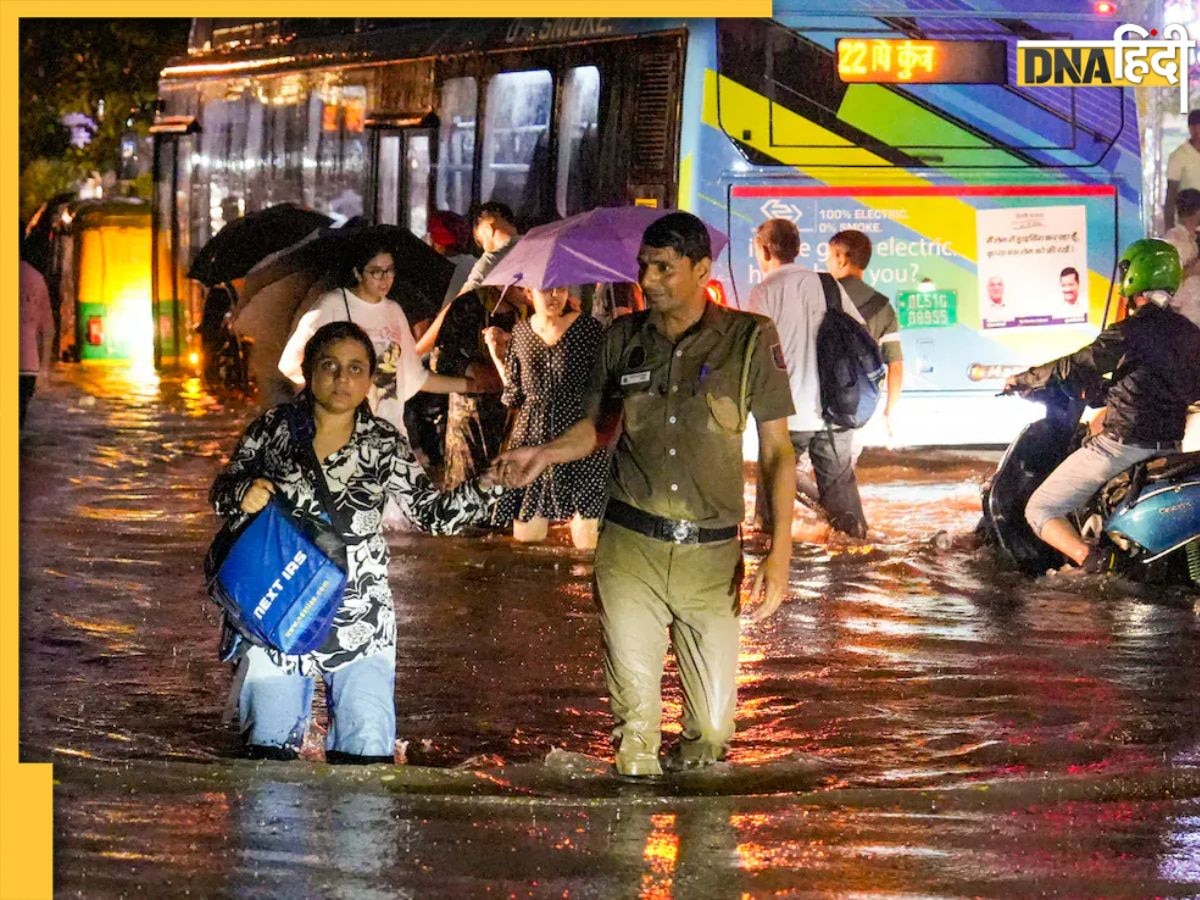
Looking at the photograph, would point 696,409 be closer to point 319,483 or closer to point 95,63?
point 319,483

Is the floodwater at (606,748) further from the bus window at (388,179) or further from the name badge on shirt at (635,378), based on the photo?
the bus window at (388,179)

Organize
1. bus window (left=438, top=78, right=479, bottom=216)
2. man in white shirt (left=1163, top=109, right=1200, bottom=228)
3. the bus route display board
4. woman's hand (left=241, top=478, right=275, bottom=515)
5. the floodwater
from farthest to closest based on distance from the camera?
bus window (left=438, top=78, right=479, bottom=216)
man in white shirt (left=1163, top=109, right=1200, bottom=228)
the bus route display board
woman's hand (left=241, top=478, right=275, bottom=515)
the floodwater

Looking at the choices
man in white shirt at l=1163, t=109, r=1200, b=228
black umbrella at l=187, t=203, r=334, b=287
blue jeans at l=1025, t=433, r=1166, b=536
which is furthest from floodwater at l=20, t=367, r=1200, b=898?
man in white shirt at l=1163, t=109, r=1200, b=228

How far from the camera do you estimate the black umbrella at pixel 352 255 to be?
35.9 ft

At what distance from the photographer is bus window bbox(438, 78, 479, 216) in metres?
15.9

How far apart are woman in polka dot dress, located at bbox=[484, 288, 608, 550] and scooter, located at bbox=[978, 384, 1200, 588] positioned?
2.09m

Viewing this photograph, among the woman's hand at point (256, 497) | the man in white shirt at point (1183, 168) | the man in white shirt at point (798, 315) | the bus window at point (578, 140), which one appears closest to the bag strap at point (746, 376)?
the woman's hand at point (256, 497)

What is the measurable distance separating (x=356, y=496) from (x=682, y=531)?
984 mm

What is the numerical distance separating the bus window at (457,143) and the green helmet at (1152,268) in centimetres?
722

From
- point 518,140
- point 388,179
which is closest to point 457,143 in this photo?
point 518,140

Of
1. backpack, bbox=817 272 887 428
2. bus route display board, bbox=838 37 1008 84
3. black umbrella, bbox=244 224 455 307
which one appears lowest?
backpack, bbox=817 272 887 428

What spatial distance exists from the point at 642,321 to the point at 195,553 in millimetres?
5791

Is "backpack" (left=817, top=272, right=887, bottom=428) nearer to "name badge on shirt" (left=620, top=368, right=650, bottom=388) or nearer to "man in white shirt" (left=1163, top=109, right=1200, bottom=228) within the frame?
"man in white shirt" (left=1163, top=109, right=1200, bottom=228)

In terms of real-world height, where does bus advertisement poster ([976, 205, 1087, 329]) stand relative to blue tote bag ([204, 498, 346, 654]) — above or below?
above
